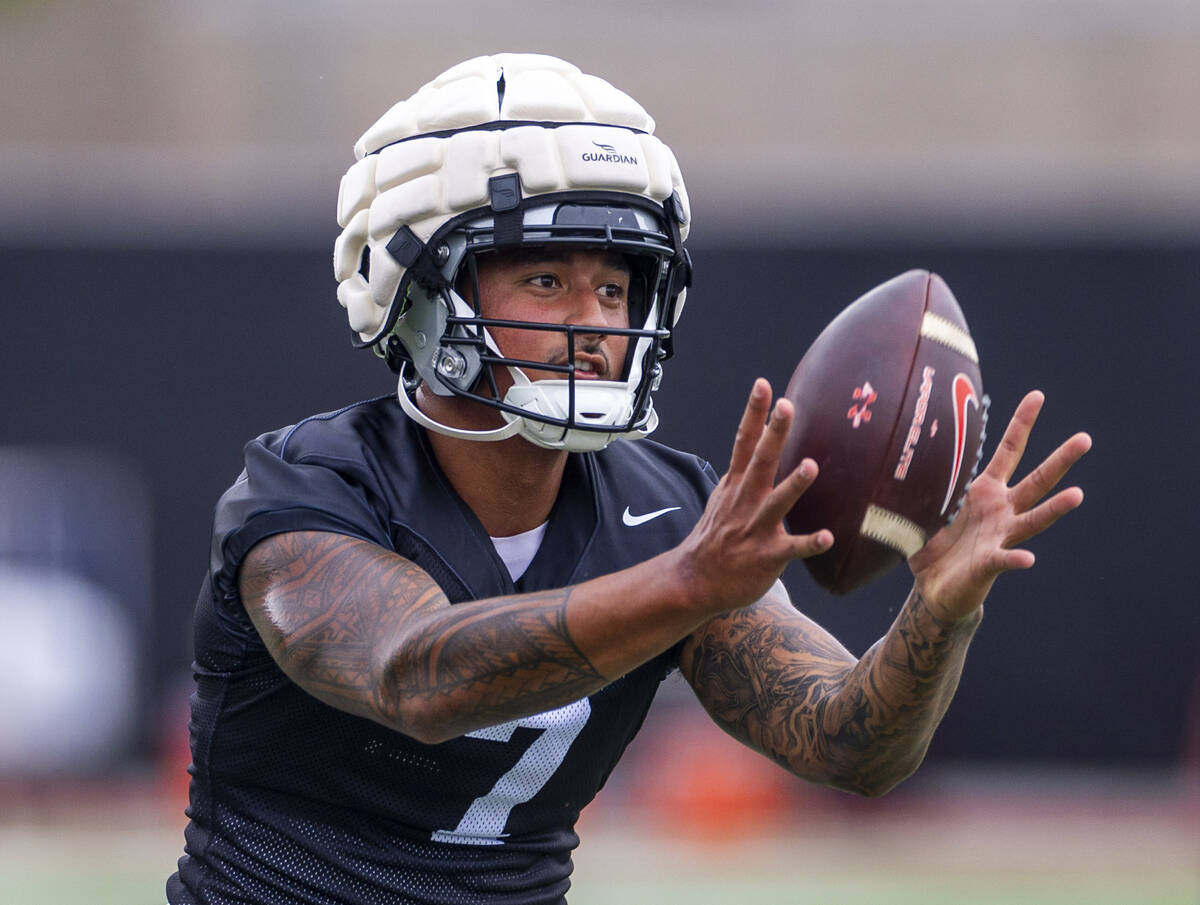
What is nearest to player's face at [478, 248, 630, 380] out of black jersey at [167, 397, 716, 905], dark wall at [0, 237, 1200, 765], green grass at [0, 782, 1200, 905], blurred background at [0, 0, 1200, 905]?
black jersey at [167, 397, 716, 905]

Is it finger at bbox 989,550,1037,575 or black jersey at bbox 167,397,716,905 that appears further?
black jersey at bbox 167,397,716,905

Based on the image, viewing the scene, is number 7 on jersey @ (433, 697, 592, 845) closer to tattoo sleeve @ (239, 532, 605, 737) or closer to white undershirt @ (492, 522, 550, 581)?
white undershirt @ (492, 522, 550, 581)

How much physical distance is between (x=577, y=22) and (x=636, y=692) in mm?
11047

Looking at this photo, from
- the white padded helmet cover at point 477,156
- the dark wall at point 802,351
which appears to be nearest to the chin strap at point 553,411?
the white padded helmet cover at point 477,156

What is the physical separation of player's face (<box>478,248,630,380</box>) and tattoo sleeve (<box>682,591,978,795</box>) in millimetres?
550

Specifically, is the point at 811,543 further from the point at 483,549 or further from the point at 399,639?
the point at 483,549

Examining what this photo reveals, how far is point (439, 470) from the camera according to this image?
323 centimetres

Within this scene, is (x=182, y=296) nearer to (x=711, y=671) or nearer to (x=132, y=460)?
(x=132, y=460)

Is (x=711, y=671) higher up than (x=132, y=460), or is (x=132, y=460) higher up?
(x=711, y=671)

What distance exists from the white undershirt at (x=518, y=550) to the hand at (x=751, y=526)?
811 millimetres

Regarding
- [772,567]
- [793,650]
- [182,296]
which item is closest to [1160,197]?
[182,296]

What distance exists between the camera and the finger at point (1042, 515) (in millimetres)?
2727

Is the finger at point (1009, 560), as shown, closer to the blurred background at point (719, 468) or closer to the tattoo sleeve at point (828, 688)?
the tattoo sleeve at point (828, 688)

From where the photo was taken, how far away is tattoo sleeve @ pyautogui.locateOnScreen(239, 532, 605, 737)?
8.49ft
